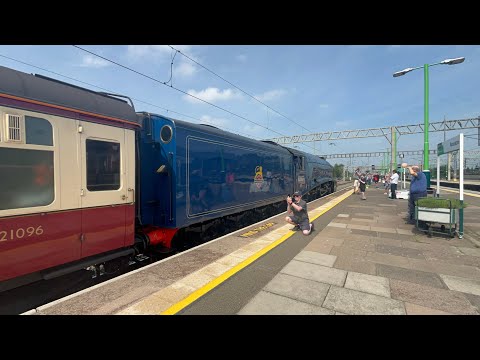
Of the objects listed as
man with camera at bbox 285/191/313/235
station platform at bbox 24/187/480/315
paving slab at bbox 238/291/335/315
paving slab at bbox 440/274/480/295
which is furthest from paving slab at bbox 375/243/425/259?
paving slab at bbox 238/291/335/315

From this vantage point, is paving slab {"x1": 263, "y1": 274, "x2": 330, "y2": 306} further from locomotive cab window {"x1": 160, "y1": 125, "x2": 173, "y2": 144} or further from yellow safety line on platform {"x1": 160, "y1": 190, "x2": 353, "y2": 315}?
locomotive cab window {"x1": 160, "y1": 125, "x2": 173, "y2": 144}

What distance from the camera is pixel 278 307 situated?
123 inches

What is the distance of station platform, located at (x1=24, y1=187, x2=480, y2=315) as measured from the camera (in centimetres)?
312

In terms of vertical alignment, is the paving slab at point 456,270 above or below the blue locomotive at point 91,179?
below

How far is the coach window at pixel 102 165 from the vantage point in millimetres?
3717

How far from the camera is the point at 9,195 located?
9.38 ft

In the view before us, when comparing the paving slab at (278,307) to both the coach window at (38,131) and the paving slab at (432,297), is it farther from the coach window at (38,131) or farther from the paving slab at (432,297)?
the coach window at (38,131)

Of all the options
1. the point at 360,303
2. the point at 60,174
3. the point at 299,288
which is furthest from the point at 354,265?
the point at 60,174

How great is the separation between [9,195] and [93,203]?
0.98 metres

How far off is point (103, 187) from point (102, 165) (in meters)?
0.34

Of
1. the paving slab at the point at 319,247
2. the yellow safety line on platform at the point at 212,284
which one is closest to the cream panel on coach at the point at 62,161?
the yellow safety line on platform at the point at 212,284

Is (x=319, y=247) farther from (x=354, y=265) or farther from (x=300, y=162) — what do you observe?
(x=300, y=162)
